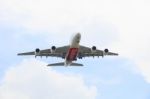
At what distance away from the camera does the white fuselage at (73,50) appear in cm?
10775

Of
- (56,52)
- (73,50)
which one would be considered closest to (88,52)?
(56,52)

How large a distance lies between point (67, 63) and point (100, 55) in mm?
9639

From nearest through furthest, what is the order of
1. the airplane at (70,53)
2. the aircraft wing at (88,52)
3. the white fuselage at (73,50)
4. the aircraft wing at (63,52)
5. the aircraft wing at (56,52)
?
the white fuselage at (73,50), the airplane at (70,53), the aircraft wing at (56,52), the aircraft wing at (63,52), the aircraft wing at (88,52)

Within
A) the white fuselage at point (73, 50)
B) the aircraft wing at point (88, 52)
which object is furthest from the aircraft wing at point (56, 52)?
the aircraft wing at point (88, 52)

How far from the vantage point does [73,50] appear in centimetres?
11012

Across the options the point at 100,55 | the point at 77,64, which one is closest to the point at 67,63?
the point at 77,64

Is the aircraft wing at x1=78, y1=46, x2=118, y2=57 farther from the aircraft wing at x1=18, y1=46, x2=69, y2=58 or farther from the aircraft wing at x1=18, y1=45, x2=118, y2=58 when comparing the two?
the aircraft wing at x1=18, y1=46, x2=69, y2=58

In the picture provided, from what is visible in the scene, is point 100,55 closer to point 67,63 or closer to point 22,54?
point 67,63

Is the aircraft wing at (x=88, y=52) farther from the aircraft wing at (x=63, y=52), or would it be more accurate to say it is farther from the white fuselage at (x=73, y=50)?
the white fuselage at (x=73, y=50)

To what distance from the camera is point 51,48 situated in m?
116

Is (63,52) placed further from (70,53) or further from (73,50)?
(73,50)

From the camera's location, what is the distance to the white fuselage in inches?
4242

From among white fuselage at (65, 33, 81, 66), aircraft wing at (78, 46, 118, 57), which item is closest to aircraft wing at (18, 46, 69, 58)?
white fuselage at (65, 33, 81, 66)

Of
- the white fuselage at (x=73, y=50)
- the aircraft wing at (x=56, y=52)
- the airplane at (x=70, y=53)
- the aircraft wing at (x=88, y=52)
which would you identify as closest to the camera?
the white fuselage at (x=73, y=50)
